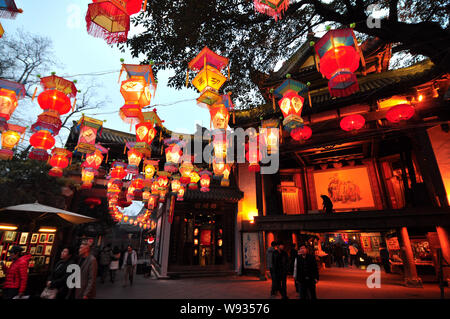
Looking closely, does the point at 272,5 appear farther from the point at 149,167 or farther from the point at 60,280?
the point at 149,167

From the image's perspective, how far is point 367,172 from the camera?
12453 millimetres

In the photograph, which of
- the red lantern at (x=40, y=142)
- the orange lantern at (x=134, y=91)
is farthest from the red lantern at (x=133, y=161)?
the orange lantern at (x=134, y=91)

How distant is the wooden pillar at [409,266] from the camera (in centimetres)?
820

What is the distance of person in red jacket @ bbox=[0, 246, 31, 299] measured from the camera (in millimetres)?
4551

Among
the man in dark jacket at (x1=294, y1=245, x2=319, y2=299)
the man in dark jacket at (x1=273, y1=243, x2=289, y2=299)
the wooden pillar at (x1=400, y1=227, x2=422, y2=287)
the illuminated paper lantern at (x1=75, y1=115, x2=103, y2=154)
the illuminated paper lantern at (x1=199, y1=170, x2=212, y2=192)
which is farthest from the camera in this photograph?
the illuminated paper lantern at (x1=199, y1=170, x2=212, y2=192)

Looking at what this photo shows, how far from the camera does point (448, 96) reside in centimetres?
719

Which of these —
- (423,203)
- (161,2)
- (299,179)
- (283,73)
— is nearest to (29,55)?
(161,2)

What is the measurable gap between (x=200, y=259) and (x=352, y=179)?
1037 centimetres

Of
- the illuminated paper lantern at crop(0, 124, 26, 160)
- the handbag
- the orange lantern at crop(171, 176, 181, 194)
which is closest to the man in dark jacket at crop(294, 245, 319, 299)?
the handbag

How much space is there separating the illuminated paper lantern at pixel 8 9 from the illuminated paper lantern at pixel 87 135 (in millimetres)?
3888

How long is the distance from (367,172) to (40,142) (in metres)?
15.5

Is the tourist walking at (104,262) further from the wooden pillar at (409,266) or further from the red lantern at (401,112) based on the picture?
the red lantern at (401,112)

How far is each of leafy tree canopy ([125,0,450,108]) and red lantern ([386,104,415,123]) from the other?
9.08 feet

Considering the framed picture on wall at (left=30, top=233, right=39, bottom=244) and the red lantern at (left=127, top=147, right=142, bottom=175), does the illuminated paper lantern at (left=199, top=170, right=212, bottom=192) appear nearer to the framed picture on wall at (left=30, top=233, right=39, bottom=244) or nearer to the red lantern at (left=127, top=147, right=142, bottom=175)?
the red lantern at (left=127, top=147, right=142, bottom=175)
